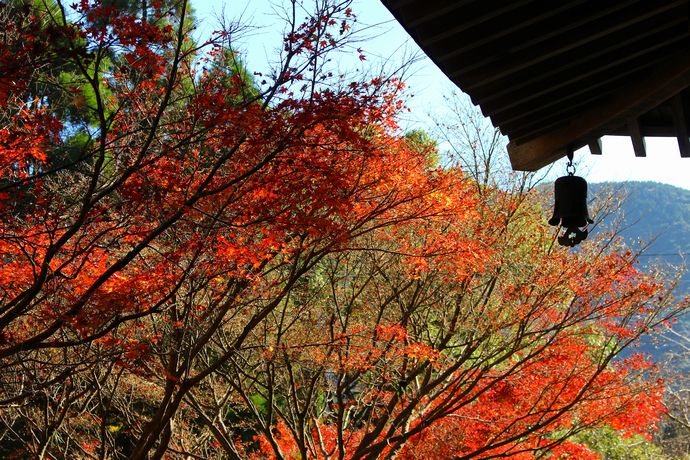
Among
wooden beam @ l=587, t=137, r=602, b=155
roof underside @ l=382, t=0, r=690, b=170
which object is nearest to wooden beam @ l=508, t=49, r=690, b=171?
roof underside @ l=382, t=0, r=690, b=170

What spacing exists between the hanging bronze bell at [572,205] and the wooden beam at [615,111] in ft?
0.57

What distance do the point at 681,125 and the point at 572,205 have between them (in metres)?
0.71

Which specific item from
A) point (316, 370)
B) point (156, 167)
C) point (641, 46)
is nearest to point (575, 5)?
point (641, 46)

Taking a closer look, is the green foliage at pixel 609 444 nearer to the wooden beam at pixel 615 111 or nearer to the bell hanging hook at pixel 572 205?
the bell hanging hook at pixel 572 205

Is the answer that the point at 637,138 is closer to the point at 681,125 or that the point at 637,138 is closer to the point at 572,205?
the point at 681,125

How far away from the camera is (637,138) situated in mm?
3107

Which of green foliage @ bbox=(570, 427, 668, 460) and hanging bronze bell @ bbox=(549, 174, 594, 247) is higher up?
green foliage @ bbox=(570, 427, 668, 460)

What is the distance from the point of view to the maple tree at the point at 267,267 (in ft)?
15.2

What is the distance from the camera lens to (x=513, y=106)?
2.85 metres

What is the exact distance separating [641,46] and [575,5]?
0.62m

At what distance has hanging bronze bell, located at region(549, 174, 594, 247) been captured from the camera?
3.45 metres

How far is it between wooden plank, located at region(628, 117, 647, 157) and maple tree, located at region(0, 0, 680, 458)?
2.18 metres

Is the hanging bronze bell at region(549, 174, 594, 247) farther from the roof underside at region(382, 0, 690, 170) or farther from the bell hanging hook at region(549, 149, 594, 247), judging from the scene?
the roof underside at region(382, 0, 690, 170)

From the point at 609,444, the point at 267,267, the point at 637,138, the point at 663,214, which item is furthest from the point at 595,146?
the point at 663,214
